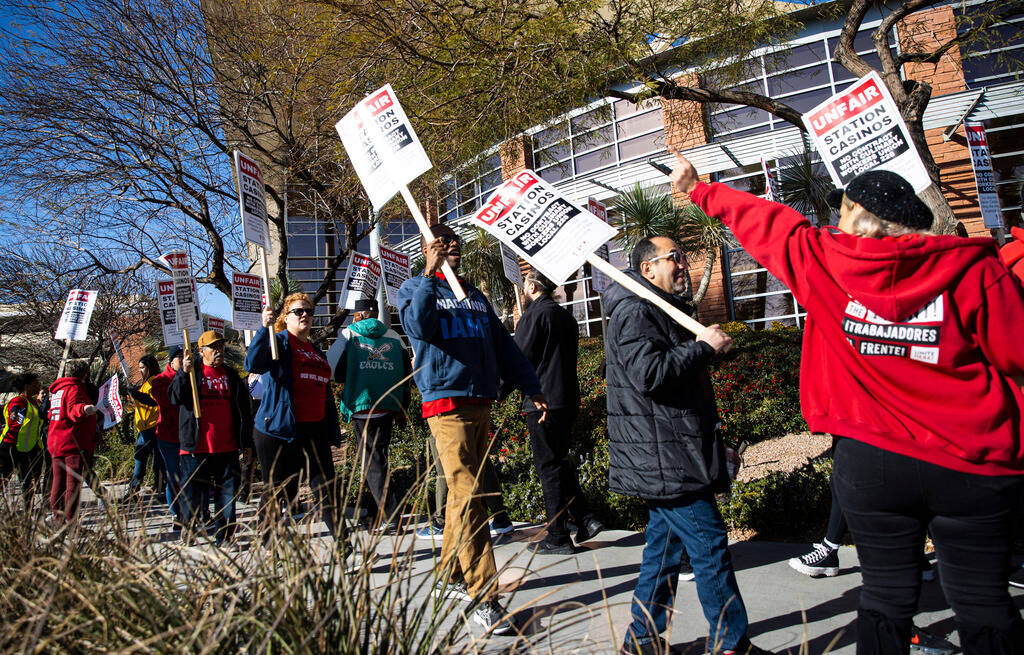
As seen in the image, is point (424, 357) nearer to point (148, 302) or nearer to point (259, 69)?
point (259, 69)

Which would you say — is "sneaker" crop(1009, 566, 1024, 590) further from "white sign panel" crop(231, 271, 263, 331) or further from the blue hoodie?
"white sign panel" crop(231, 271, 263, 331)

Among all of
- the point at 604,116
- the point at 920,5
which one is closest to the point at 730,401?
the point at 604,116

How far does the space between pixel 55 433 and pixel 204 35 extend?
7.34m

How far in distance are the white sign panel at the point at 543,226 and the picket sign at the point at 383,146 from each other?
2.50ft

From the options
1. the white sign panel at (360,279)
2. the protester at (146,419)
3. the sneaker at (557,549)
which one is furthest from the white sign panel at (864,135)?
the protester at (146,419)

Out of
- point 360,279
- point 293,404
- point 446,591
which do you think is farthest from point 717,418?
point 360,279

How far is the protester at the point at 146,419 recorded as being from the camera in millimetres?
9064

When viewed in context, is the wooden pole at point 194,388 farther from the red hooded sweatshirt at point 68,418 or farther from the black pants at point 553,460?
the black pants at point 553,460

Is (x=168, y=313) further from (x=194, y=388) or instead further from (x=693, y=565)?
(x=693, y=565)

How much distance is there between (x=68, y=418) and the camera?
23.7 ft

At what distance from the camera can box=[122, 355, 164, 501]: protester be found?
9064mm

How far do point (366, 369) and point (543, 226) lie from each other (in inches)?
114

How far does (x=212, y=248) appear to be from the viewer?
43.9ft

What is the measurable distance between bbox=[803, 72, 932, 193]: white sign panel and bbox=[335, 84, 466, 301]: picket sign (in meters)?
2.43
